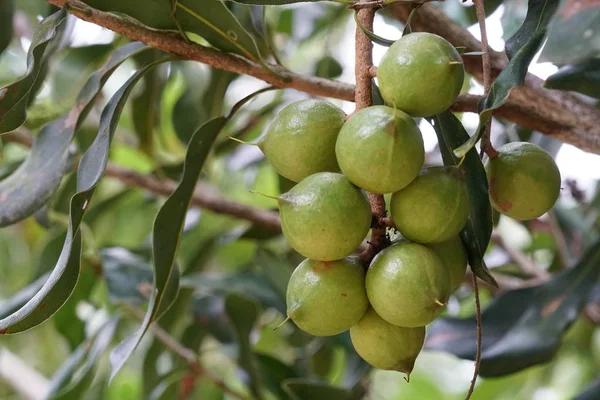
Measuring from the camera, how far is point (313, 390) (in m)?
1.17

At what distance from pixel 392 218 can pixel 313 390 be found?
1.87ft

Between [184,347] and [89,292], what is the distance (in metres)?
0.25

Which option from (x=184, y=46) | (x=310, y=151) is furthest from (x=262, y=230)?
(x=310, y=151)

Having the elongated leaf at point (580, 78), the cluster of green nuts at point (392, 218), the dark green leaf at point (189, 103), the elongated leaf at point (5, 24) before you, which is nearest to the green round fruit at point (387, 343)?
the cluster of green nuts at point (392, 218)

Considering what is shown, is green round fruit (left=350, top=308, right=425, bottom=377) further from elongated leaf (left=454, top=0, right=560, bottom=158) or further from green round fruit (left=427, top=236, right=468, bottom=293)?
elongated leaf (left=454, top=0, right=560, bottom=158)

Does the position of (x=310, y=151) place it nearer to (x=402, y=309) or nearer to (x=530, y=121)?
(x=402, y=309)

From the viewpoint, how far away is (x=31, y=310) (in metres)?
0.74

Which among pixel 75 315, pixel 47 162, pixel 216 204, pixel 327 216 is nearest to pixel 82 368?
pixel 75 315

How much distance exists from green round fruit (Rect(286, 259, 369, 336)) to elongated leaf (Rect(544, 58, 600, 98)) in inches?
14.6

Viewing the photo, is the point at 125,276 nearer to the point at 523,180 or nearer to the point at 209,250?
the point at 209,250

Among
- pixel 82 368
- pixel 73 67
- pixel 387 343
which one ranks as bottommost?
pixel 82 368

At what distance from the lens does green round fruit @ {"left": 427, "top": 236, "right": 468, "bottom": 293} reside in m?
0.72

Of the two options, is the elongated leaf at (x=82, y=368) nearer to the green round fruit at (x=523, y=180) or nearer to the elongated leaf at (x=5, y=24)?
the elongated leaf at (x=5, y=24)

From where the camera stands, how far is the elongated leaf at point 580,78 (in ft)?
2.83
